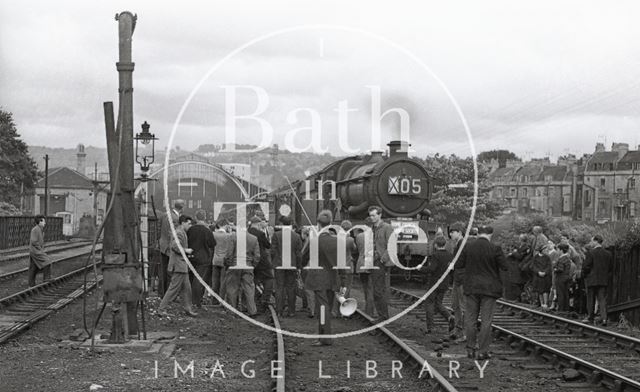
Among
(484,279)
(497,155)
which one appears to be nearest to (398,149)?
(484,279)

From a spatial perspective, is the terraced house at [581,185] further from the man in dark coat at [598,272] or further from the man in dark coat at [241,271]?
the man in dark coat at [241,271]

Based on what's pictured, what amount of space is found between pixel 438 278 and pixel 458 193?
46.2 m

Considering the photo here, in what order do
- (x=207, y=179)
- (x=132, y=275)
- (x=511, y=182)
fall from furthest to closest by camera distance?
(x=511, y=182) < (x=207, y=179) < (x=132, y=275)

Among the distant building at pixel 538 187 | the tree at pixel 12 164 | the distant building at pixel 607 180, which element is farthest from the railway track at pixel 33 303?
the distant building at pixel 538 187

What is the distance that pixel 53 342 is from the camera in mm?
12242

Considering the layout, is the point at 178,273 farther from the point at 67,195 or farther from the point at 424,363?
the point at 67,195

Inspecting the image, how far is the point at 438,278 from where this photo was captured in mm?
14062

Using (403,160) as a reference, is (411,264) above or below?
below

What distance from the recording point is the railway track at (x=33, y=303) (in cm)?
1371

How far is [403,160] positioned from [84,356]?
1167 centimetres

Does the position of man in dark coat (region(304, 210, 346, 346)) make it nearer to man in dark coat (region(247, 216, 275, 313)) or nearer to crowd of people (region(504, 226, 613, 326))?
man in dark coat (region(247, 216, 275, 313))

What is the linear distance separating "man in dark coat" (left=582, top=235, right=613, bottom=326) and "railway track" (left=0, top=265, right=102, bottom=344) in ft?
30.4

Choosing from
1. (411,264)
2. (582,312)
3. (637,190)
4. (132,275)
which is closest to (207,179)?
(637,190)

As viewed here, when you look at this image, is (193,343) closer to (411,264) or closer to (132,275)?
(132,275)
